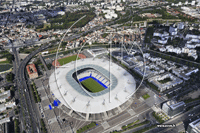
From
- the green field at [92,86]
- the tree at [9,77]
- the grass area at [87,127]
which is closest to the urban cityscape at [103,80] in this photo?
the green field at [92,86]

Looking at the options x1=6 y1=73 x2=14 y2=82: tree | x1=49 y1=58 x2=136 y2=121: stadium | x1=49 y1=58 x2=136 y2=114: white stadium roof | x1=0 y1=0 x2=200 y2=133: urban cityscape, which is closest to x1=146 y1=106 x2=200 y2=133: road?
x1=0 y1=0 x2=200 y2=133: urban cityscape

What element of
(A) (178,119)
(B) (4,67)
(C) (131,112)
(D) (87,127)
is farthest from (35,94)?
(A) (178,119)

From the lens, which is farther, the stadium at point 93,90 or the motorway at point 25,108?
the motorway at point 25,108

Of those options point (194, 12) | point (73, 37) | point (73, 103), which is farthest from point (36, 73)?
point (194, 12)

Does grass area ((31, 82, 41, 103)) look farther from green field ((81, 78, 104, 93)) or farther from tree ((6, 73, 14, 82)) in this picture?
green field ((81, 78, 104, 93))

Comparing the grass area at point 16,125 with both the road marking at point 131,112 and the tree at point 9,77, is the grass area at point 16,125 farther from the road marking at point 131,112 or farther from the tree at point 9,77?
the road marking at point 131,112

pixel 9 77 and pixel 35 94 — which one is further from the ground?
pixel 9 77

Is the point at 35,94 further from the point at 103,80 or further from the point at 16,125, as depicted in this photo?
the point at 103,80

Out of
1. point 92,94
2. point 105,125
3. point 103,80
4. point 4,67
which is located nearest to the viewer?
point 105,125

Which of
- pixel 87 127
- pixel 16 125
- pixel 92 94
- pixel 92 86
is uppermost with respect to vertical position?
pixel 92 94
